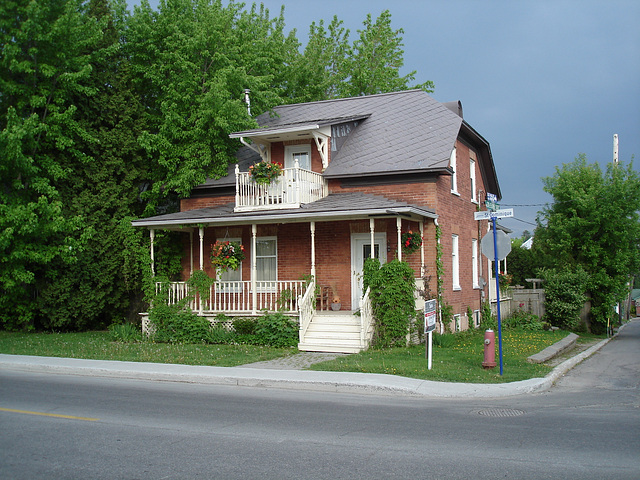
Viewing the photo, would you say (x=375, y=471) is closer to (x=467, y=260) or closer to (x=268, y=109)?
(x=467, y=260)

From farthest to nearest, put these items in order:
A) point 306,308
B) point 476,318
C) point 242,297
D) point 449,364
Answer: point 476,318
point 242,297
point 306,308
point 449,364

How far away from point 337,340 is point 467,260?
320 inches

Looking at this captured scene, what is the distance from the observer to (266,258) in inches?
809

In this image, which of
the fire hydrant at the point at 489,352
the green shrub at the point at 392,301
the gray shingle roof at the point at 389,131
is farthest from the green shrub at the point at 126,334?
the fire hydrant at the point at 489,352

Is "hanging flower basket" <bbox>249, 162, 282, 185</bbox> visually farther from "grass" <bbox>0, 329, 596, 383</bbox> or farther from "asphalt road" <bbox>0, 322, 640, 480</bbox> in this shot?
"asphalt road" <bbox>0, 322, 640, 480</bbox>

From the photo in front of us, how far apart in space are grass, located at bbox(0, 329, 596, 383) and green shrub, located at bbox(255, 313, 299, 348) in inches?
15.0

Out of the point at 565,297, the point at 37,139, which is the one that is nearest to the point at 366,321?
the point at 37,139

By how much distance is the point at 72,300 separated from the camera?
21.2 metres

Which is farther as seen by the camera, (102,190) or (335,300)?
(102,190)

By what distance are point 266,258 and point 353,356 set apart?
6380 millimetres

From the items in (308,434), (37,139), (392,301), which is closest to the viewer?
(308,434)

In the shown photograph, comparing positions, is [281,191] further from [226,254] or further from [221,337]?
[221,337]

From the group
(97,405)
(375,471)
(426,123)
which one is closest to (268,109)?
(426,123)

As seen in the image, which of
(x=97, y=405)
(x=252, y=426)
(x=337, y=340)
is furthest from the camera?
(x=337, y=340)
